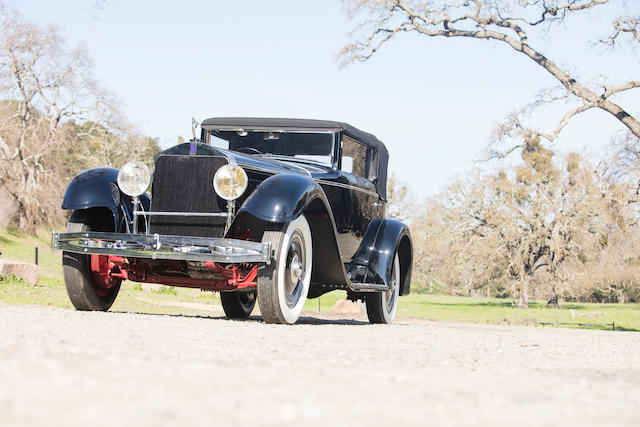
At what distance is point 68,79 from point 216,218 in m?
29.3

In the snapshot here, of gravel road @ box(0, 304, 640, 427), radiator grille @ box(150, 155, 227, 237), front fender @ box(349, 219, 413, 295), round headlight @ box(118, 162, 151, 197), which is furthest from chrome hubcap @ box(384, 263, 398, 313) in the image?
gravel road @ box(0, 304, 640, 427)

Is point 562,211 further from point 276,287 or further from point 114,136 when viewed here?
point 276,287

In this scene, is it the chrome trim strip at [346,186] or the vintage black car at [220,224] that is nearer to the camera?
the vintage black car at [220,224]

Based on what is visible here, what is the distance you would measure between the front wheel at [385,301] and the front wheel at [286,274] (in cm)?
222

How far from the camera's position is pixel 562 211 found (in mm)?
34000

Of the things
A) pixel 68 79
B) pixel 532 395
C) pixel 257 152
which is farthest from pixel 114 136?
pixel 532 395

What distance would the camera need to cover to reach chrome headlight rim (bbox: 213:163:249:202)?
6.25m

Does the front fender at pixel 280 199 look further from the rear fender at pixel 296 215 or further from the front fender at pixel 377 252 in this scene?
the front fender at pixel 377 252

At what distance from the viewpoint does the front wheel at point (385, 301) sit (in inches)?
351

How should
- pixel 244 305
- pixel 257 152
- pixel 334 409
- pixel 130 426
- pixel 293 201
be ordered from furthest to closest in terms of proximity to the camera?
pixel 244 305 → pixel 257 152 → pixel 293 201 → pixel 334 409 → pixel 130 426

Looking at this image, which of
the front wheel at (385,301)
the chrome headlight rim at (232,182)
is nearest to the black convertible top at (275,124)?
the front wheel at (385,301)

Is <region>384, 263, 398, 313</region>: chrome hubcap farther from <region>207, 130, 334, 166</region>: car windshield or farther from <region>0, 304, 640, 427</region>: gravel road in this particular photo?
<region>0, 304, 640, 427</region>: gravel road

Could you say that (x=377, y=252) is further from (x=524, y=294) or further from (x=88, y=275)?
(x=524, y=294)

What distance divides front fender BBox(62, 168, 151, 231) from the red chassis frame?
0.40 m
